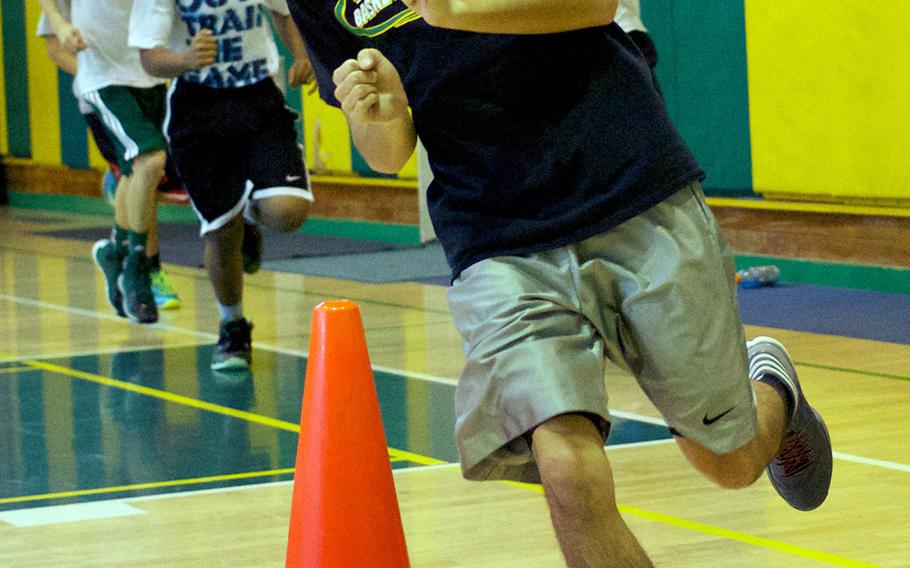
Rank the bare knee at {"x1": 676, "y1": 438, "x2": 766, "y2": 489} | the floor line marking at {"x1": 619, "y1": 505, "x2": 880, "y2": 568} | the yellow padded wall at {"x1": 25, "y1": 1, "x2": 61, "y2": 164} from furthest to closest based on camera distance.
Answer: the yellow padded wall at {"x1": 25, "y1": 1, "x2": 61, "y2": 164}, the floor line marking at {"x1": 619, "y1": 505, "x2": 880, "y2": 568}, the bare knee at {"x1": 676, "y1": 438, "x2": 766, "y2": 489}

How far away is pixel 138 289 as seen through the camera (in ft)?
24.8

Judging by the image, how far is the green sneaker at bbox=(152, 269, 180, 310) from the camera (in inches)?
326

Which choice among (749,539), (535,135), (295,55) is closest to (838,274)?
(295,55)

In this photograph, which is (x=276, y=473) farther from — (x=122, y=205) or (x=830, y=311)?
(x=122, y=205)

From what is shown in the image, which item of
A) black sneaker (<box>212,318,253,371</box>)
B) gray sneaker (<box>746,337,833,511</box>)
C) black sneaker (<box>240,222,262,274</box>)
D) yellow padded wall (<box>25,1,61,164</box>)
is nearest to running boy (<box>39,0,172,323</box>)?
black sneaker (<box>240,222,262,274</box>)

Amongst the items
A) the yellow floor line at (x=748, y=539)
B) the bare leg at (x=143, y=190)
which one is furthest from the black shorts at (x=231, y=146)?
the yellow floor line at (x=748, y=539)

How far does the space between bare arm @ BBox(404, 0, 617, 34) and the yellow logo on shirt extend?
11.9 inches

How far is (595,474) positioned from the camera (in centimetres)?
272

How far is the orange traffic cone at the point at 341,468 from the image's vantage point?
3158mm

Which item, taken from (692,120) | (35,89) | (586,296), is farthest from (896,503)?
(35,89)

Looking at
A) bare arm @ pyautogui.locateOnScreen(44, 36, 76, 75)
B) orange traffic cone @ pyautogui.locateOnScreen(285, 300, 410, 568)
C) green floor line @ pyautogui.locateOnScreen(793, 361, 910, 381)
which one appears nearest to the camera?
orange traffic cone @ pyautogui.locateOnScreen(285, 300, 410, 568)

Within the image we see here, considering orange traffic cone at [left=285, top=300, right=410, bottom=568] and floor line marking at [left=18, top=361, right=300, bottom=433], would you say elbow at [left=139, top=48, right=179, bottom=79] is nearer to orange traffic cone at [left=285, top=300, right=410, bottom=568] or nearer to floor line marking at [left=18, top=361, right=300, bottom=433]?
floor line marking at [left=18, top=361, right=300, bottom=433]

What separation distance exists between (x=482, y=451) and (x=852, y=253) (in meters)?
5.42

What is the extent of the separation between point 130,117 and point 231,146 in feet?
5.81
